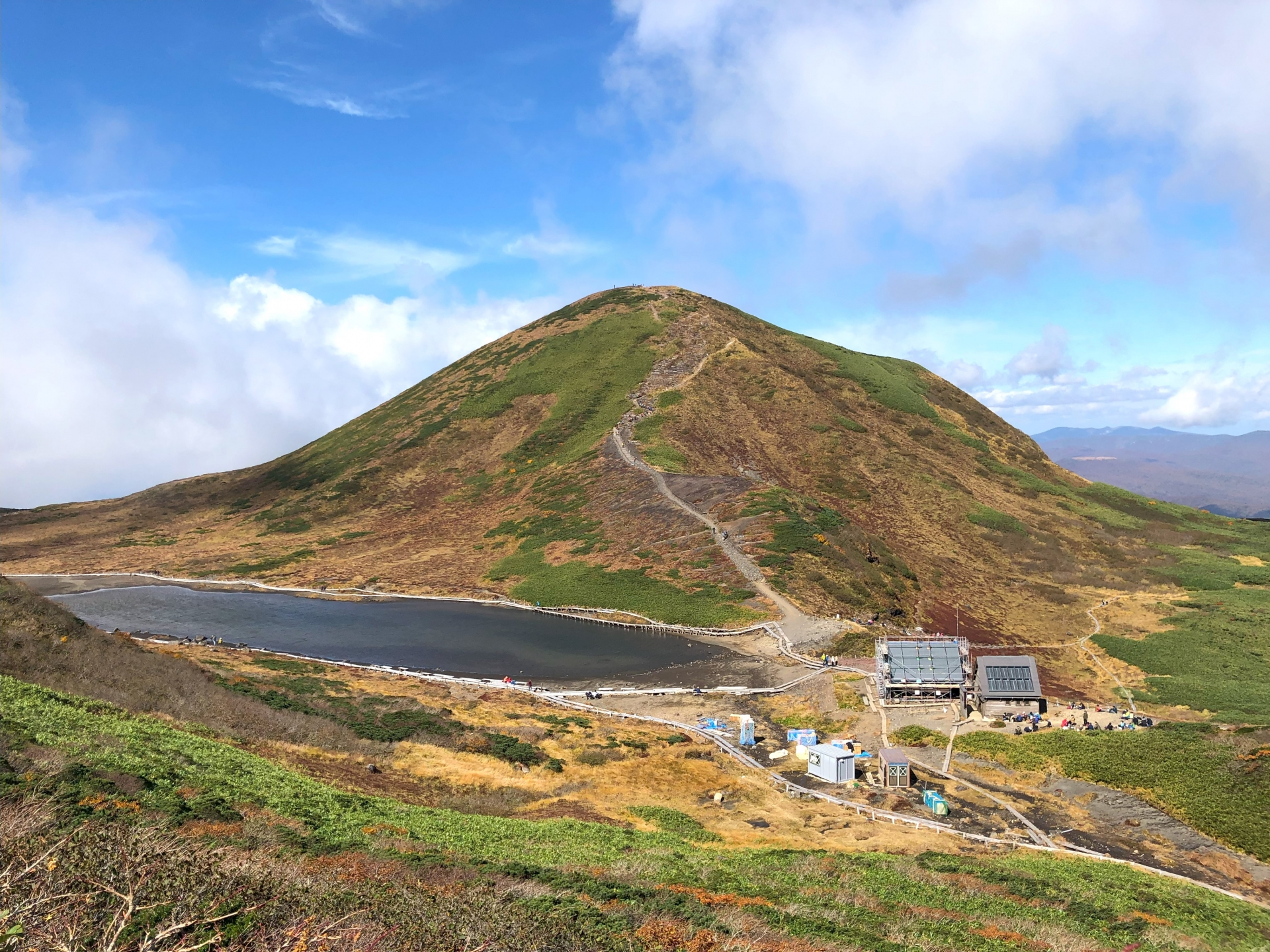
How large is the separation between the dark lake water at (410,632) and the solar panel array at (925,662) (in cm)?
2070

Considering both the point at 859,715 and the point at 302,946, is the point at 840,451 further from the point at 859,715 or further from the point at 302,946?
the point at 302,946

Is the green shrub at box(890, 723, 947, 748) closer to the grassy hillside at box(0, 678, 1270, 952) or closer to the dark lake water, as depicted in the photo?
the grassy hillside at box(0, 678, 1270, 952)

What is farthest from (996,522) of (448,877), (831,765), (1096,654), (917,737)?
(448,877)

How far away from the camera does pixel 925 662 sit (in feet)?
175

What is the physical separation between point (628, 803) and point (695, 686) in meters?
24.9

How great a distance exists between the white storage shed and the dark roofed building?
1478 centimetres

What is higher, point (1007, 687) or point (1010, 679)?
point (1010, 679)

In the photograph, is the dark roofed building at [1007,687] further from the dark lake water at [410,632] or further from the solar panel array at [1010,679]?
the dark lake water at [410,632]

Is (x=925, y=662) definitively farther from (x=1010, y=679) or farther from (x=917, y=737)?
(x=917, y=737)

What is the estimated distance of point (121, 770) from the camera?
872 inches

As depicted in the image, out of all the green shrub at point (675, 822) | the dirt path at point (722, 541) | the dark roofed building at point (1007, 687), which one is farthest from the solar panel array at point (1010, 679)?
the green shrub at point (675, 822)

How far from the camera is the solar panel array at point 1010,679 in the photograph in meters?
50.6

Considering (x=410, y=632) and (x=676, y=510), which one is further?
(x=676, y=510)

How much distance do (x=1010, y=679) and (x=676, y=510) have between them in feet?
195
